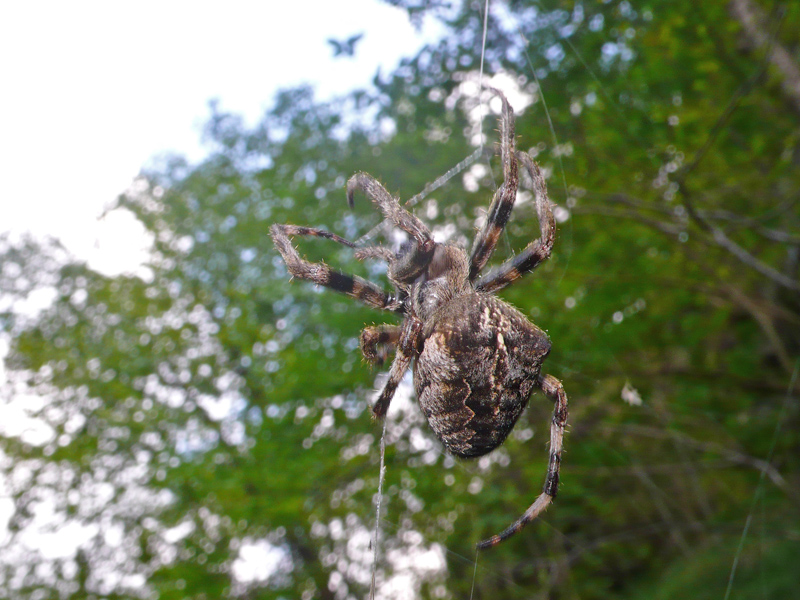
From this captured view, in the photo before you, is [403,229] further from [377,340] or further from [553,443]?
[553,443]

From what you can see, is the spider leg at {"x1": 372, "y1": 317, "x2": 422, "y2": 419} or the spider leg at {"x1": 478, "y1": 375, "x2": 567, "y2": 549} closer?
the spider leg at {"x1": 372, "y1": 317, "x2": 422, "y2": 419}

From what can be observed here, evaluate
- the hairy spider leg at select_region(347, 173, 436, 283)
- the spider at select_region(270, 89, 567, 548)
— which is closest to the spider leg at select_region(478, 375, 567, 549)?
the spider at select_region(270, 89, 567, 548)

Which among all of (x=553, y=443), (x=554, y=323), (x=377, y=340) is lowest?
(x=554, y=323)

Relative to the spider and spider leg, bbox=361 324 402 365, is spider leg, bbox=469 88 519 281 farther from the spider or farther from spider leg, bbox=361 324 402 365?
spider leg, bbox=361 324 402 365

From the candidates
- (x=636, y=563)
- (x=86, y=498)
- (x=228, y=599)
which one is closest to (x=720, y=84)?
A: (x=636, y=563)

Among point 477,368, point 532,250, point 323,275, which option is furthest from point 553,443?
point 323,275

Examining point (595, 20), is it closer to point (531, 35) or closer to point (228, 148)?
point (531, 35)

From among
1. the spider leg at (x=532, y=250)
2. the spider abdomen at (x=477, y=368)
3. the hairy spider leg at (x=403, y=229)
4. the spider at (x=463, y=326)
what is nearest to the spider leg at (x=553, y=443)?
the spider at (x=463, y=326)
